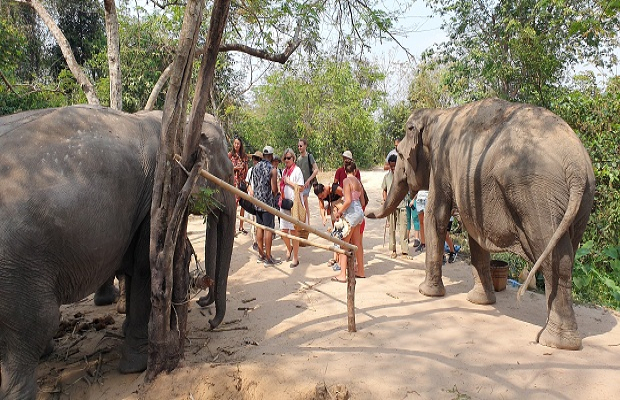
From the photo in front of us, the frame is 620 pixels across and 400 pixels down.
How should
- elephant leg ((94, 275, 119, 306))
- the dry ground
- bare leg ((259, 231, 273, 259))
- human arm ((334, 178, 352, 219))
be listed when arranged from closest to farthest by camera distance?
the dry ground → elephant leg ((94, 275, 119, 306)) → human arm ((334, 178, 352, 219)) → bare leg ((259, 231, 273, 259))

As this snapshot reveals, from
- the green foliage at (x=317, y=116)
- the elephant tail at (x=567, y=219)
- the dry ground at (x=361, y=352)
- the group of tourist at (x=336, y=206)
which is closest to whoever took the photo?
the dry ground at (x=361, y=352)

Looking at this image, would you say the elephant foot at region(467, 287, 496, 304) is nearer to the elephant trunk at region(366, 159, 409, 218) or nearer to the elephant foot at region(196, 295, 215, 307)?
the elephant trunk at region(366, 159, 409, 218)

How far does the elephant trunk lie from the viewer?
653cm

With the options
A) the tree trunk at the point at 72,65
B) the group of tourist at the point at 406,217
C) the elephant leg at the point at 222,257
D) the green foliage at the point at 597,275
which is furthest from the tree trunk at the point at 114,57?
the green foliage at the point at 597,275

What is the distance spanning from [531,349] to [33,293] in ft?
13.8

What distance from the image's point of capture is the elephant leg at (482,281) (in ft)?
18.3

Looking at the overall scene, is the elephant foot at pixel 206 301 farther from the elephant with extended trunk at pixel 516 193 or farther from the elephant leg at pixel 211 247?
the elephant with extended trunk at pixel 516 193

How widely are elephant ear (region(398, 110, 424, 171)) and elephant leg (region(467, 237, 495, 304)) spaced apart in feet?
4.65

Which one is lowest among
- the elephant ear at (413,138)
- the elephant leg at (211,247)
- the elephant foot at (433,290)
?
the elephant foot at (433,290)

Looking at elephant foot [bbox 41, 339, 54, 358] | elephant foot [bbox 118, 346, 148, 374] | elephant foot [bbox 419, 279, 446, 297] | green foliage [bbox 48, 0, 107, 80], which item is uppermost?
green foliage [bbox 48, 0, 107, 80]

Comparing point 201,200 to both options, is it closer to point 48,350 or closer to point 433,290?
point 48,350

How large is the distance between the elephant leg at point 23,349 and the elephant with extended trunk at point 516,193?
3.82 meters

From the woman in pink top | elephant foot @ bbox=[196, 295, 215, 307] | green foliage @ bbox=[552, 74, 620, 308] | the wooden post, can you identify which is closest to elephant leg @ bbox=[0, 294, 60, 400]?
elephant foot @ bbox=[196, 295, 215, 307]

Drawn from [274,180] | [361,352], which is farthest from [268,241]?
[361,352]
